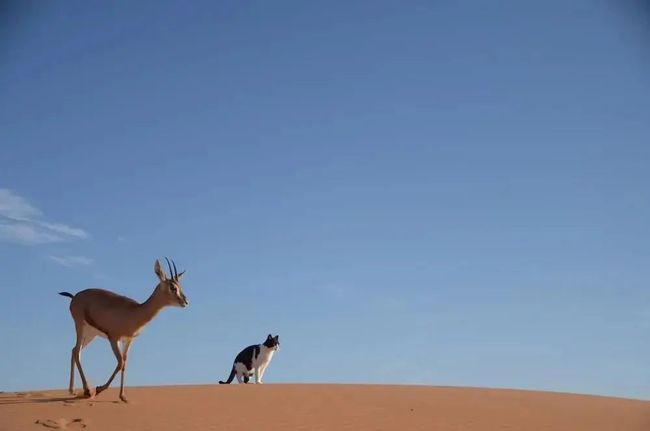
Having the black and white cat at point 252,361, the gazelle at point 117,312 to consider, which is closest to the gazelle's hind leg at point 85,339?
the gazelle at point 117,312

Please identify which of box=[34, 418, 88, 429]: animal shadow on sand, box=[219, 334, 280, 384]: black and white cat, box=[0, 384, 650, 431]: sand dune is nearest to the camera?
box=[34, 418, 88, 429]: animal shadow on sand

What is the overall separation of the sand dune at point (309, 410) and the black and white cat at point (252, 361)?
682 centimetres

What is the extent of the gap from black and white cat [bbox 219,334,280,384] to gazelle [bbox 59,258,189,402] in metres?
10.6

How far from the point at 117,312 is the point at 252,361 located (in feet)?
36.2

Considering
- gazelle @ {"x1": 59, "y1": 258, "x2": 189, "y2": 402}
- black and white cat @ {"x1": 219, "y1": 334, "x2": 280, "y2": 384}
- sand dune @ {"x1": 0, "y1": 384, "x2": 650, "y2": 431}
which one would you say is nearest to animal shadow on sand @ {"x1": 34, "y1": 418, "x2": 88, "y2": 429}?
sand dune @ {"x1": 0, "y1": 384, "x2": 650, "y2": 431}

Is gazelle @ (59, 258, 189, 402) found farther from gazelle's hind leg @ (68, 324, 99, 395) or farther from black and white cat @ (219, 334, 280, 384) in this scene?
black and white cat @ (219, 334, 280, 384)

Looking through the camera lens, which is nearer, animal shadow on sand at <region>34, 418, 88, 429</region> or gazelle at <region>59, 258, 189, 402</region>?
animal shadow on sand at <region>34, 418, 88, 429</region>

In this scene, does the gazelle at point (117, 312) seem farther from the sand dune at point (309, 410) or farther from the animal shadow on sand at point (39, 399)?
the sand dune at point (309, 410)

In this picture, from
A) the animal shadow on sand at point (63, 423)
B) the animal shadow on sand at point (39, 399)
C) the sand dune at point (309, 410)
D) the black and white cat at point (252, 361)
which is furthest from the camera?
the black and white cat at point (252, 361)

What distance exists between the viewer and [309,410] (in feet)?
43.5

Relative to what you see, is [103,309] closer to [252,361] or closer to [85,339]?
[85,339]

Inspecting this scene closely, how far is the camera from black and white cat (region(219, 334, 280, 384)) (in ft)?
77.1

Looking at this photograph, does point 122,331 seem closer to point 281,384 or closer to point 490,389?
point 281,384

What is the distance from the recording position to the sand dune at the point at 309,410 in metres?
11.4
